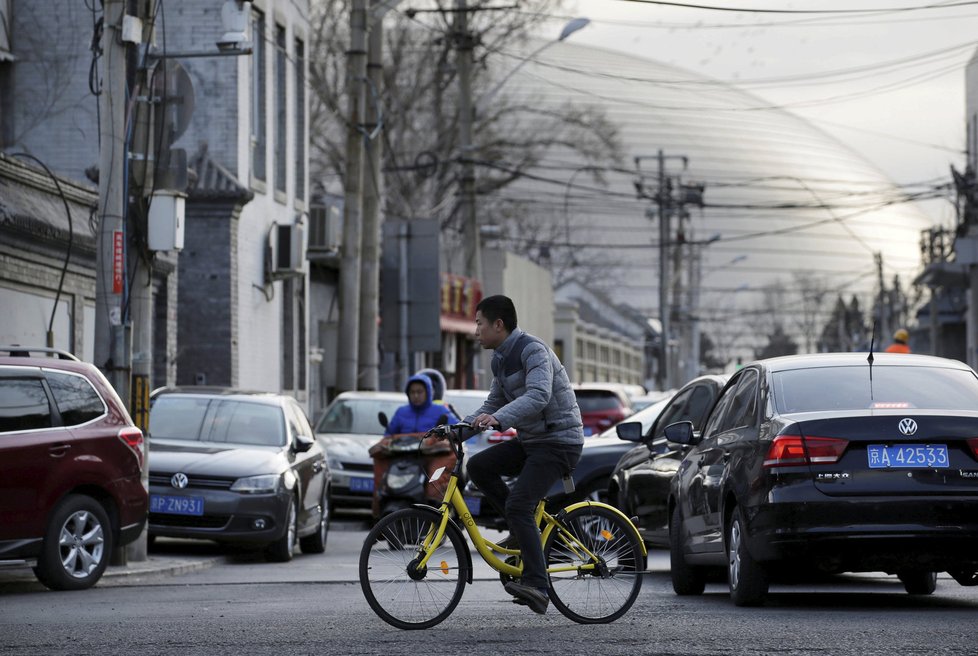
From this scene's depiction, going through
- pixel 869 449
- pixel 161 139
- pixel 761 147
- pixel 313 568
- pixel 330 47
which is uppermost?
pixel 761 147

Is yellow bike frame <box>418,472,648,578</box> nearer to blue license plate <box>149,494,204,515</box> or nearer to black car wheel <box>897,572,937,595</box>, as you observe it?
black car wheel <box>897,572,937,595</box>

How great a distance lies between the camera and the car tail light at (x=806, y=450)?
9.96 m

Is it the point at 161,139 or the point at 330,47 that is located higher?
the point at 330,47

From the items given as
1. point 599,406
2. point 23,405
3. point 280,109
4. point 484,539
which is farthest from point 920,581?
point 280,109

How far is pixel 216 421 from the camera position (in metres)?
17.9

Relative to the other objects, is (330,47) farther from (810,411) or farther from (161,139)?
(810,411)

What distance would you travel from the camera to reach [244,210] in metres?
30.9

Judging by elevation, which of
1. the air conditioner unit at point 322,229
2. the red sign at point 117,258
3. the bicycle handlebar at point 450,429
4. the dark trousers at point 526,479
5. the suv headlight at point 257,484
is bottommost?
the suv headlight at point 257,484

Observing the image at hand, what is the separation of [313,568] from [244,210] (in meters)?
15.5

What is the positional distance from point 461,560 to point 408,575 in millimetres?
287

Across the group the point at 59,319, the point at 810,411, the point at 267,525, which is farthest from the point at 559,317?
the point at 810,411

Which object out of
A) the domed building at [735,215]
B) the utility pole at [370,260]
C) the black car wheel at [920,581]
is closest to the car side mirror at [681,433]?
the black car wheel at [920,581]

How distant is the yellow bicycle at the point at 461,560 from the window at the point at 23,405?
12.7ft

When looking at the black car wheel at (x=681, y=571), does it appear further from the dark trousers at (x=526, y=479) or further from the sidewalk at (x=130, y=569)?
the sidewalk at (x=130, y=569)
